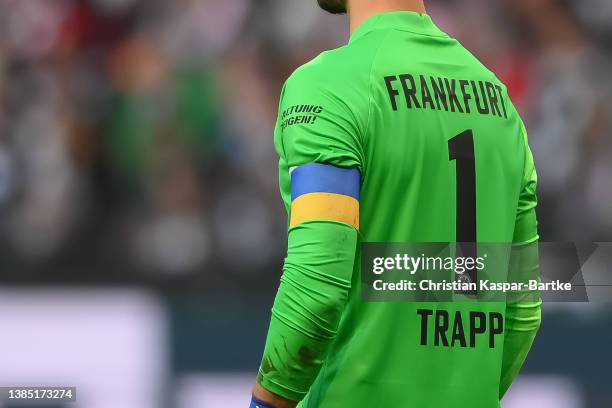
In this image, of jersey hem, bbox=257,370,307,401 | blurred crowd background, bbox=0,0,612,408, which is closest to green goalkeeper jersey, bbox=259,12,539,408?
jersey hem, bbox=257,370,307,401

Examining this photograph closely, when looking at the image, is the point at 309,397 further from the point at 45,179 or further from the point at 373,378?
the point at 45,179

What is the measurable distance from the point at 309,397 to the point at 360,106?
20.5 inches

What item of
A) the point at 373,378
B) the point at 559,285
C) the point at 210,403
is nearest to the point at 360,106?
the point at 373,378

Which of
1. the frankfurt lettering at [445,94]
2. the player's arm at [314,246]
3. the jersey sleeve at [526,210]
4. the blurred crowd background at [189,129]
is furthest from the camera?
the blurred crowd background at [189,129]

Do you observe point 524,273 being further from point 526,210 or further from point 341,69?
point 341,69

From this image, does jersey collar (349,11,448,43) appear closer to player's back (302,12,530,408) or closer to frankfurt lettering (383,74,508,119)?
player's back (302,12,530,408)

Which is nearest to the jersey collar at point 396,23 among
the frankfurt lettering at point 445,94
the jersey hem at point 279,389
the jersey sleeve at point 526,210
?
the frankfurt lettering at point 445,94

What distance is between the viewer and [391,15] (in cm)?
189

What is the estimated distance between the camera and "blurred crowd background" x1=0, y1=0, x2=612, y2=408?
5.23 metres

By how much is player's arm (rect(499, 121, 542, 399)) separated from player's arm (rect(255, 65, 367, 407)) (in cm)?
41

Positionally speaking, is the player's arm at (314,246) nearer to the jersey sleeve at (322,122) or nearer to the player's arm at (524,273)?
the jersey sleeve at (322,122)

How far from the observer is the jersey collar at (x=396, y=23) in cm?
188

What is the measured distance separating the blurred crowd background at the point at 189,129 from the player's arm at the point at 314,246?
3.33 meters

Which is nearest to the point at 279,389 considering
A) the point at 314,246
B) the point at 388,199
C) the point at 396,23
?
the point at 314,246
